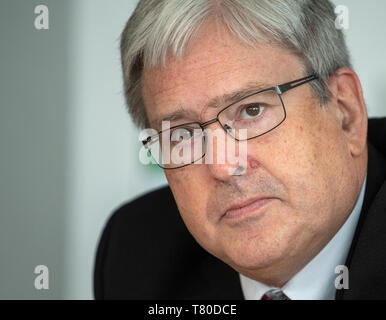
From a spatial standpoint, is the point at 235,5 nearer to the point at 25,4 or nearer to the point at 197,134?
the point at 197,134

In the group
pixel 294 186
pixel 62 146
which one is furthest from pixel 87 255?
pixel 294 186

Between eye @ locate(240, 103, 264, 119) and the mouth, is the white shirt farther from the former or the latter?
eye @ locate(240, 103, 264, 119)

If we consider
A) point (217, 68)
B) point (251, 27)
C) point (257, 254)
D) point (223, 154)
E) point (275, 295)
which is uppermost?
point (251, 27)

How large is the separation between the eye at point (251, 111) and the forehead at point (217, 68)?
0.20 feet

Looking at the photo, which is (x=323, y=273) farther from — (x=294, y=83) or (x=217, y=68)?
(x=217, y=68)

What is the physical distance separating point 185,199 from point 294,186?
32 centimetres

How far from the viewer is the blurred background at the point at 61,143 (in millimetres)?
2504

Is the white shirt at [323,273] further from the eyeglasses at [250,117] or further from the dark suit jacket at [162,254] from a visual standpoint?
the eyeglasses at [250,117]

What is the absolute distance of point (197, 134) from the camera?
4.43ft

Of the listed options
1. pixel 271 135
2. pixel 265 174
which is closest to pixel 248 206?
pixel 265 174

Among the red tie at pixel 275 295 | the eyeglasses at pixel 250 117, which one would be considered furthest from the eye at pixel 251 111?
the red tie at pixel 275 295

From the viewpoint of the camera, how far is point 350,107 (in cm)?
140

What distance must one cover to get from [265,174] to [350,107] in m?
0.37

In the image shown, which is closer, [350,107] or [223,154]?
[223,154]
